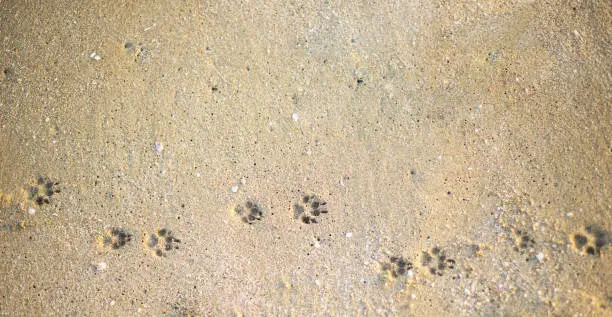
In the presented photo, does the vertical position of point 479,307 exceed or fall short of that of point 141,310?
it exceeds it

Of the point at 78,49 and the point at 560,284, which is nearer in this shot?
the point at 560,284

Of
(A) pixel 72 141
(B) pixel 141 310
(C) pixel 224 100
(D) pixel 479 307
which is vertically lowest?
(B) pixel 141 310

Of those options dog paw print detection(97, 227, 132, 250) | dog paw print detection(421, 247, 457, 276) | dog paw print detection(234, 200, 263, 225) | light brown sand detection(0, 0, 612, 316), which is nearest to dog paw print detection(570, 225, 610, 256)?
light brown sand detection(0, 0, 612, 316)

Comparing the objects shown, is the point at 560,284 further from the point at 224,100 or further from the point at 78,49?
the point at 78,49

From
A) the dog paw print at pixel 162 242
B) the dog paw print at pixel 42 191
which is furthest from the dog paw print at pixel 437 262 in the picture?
the dog paw print at pixel 42 191

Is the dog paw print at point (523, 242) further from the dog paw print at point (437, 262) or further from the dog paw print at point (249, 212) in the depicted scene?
the dog paw print at point (249, 212)

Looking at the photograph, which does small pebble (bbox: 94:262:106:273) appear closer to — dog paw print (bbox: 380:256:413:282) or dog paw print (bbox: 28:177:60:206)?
dog paw print (bbox: 28:177:60:206)

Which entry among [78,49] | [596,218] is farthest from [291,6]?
[596,218]
